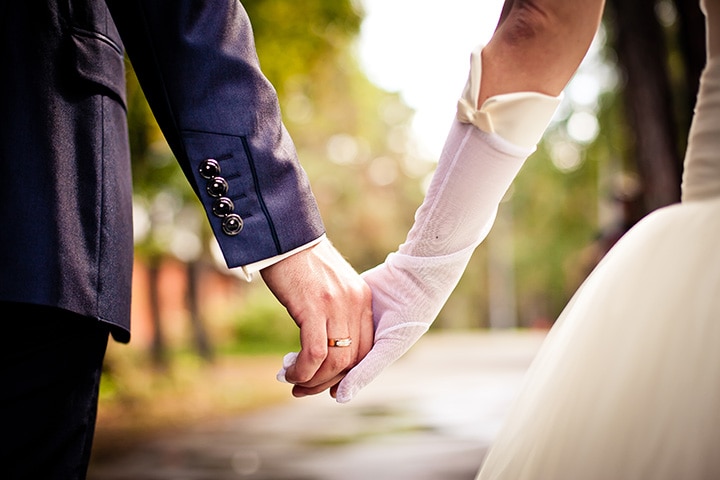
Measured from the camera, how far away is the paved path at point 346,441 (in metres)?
6.55

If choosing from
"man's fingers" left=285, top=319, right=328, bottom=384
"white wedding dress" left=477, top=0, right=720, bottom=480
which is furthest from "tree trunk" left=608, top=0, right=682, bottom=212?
"man's fingers" left=285, top=319, right=328, bottom=384

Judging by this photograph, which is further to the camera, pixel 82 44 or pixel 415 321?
pixel 415 321

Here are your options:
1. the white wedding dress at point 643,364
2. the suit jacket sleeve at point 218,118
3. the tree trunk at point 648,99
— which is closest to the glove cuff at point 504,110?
the white wedding dress at point 643,364

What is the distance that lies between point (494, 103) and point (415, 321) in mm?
512

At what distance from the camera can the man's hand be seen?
1.69m

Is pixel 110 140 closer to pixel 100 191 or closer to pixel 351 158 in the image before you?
pixel 100 191

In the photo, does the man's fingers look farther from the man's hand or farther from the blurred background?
the blurred background

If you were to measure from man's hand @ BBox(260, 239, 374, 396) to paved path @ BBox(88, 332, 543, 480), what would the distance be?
4599mm

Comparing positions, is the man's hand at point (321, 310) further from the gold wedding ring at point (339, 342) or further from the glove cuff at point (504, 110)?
the glove cuff at point (504, 110)

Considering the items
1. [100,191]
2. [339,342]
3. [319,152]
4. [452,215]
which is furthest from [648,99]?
[319,152]

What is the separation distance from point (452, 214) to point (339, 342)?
0.38 m

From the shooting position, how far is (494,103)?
1748 millimetres

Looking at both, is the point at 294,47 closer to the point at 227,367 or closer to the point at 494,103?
the point at 494,103

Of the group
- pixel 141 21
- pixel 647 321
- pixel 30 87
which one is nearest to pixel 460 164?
pixel 647 321
